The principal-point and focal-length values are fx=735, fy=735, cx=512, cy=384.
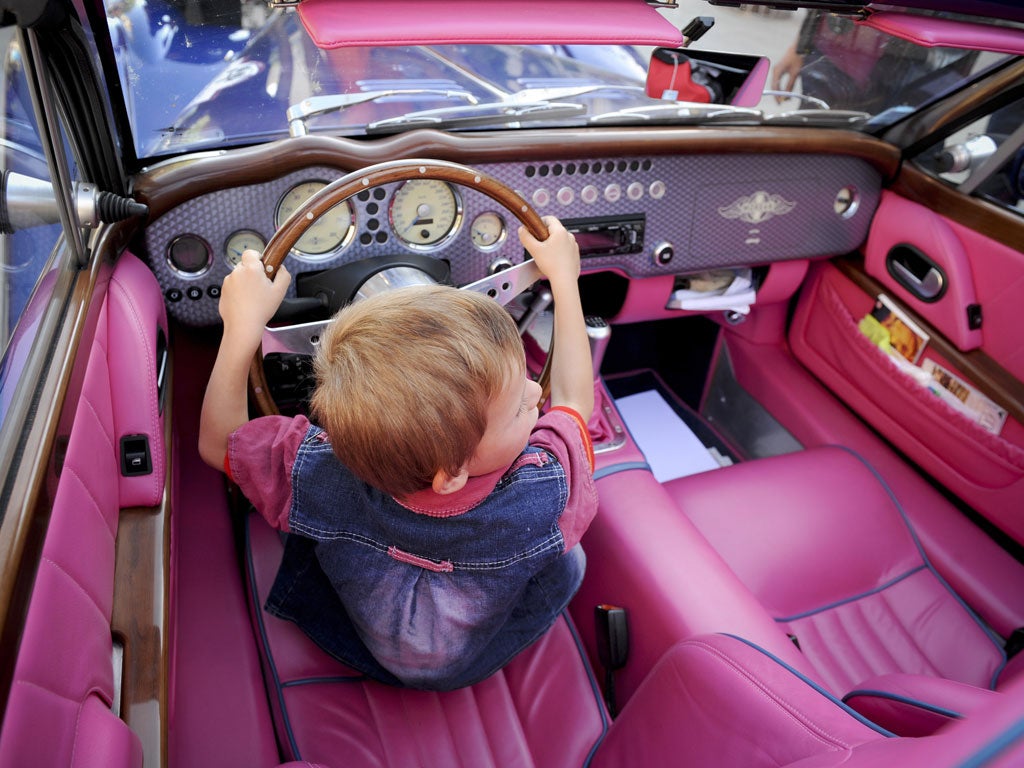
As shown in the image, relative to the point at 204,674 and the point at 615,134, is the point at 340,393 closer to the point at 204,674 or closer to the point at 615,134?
the point at 204,674

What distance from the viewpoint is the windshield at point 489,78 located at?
142 centimetres

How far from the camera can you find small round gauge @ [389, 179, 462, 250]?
1.62m

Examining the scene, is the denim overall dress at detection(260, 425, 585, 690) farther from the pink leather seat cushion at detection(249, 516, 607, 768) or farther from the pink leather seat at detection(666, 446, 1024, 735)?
the pink leather seat at detection(666, 446, 1024, 735)

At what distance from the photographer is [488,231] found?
1.80m

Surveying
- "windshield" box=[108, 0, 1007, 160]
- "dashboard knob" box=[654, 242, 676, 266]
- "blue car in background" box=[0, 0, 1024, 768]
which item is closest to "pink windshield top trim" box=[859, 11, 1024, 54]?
"blue car in background" box=[0, 0, 1024, 768]

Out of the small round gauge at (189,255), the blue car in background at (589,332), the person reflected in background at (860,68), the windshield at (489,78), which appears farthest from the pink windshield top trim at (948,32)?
the small round gauge at (189,255)

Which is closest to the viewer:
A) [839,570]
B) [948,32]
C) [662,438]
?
[948,32]

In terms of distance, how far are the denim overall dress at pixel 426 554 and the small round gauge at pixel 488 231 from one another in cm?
79

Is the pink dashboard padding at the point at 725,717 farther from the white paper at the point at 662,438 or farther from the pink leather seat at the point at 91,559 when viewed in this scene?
the white paper at the point at 662,438

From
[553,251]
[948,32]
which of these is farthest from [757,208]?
[553,251]

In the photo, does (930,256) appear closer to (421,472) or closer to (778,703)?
(778,703)

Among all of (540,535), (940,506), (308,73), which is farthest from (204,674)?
(940,506)

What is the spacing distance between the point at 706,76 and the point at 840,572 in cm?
120

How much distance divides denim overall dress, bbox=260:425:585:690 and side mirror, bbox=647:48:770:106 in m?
1.04
